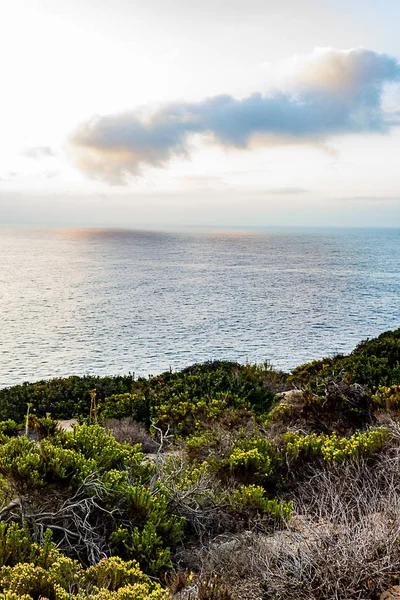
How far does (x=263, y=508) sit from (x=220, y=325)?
32265mm

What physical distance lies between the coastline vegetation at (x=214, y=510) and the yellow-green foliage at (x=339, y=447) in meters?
0.02

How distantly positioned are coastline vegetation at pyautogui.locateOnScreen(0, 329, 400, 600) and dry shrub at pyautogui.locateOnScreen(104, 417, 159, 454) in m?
0.04

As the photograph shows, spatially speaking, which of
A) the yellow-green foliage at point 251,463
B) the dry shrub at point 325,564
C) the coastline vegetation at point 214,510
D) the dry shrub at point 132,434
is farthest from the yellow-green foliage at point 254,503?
the dry shrub at point 132,434

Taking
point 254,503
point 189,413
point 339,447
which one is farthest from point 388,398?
point 254,503

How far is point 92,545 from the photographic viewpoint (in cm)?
455

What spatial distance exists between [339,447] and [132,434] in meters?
4.30

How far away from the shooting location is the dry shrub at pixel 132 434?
30.3 feet

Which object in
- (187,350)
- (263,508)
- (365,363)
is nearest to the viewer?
(263,508)

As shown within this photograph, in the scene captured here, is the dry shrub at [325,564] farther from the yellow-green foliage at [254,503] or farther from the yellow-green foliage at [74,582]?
the yellow-green foliage at [254,503]

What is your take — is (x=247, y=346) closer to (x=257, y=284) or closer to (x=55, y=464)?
(x=55, y=464)

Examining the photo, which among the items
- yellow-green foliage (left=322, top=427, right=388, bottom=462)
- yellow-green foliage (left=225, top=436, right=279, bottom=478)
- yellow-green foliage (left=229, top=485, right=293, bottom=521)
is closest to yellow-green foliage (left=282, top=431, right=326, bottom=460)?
yellow-green foliage (left=322, top=427, right=388, bottom=462)

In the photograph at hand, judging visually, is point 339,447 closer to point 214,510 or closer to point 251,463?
point 251,463

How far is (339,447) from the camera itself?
275 inches

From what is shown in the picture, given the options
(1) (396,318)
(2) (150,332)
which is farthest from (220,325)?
(1) (396,318)
